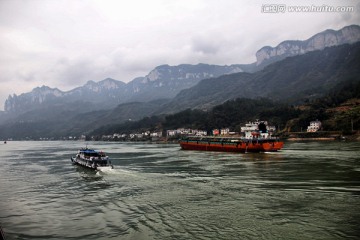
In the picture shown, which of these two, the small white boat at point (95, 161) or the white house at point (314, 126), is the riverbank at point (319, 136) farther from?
the small white boat at point (95, 161)

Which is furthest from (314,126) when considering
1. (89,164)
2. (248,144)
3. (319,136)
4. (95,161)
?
(95,161)

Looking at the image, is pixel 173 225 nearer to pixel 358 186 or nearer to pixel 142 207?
pixel 142 207

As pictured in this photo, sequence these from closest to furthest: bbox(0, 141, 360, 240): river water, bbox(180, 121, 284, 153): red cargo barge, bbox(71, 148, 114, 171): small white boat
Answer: bbox(0, 141, 360, 240): river water → bbox(71, 148, 114, 171): small white boat → bbox(180, 121, 284, 153): red cargo barge

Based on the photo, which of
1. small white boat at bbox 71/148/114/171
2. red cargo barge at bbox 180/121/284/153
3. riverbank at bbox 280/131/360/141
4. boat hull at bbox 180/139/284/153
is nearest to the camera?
small white boat at bbox 71/148/114/171

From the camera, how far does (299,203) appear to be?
2250 centimetres

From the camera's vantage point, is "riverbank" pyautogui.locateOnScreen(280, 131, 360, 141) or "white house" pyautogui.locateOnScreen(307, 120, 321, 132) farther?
"white house" pyautogui.locateOnScreen(307, 120, 321, 132)

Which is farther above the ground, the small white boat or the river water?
the small white boat

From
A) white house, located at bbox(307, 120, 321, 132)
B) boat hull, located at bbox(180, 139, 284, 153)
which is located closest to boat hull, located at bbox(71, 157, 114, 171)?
boat hull, located at bbox(180, 139, 284, 153)

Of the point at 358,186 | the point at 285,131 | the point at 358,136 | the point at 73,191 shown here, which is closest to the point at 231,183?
the point at 358,186

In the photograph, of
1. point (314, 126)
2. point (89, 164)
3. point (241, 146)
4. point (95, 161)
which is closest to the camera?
point (95, 161)

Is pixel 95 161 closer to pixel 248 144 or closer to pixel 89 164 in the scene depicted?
pixel 89 164

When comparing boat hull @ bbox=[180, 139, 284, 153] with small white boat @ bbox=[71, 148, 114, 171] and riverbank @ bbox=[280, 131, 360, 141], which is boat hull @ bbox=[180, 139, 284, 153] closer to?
small white boat @ bbox=[71, 148, 114, 171]

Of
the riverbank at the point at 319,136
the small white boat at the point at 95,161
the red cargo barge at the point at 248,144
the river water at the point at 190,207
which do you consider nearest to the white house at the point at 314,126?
the riverbank at the point at 319,136

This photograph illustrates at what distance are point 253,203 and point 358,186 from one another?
11.9 metres
